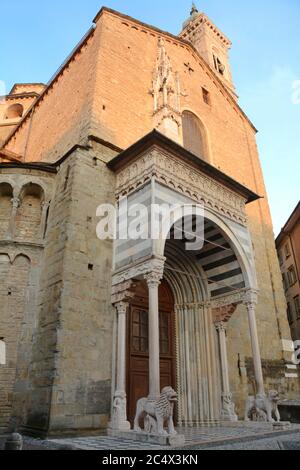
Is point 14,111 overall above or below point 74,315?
above

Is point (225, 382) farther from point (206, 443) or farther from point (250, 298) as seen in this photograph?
point (206, 443)

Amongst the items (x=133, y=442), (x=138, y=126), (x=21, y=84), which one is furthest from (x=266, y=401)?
(x=21, y=84)

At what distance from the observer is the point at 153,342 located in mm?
7156

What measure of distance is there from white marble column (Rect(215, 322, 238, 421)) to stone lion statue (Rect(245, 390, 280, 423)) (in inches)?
30.2

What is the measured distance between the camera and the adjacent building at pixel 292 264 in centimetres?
2122

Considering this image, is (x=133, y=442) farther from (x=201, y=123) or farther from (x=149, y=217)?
(x=201, y=123)

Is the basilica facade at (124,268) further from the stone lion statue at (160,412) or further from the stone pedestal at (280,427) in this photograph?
the stone pedestal at (280,427)

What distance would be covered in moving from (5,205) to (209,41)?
21.8 metres

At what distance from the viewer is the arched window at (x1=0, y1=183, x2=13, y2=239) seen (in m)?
9.27

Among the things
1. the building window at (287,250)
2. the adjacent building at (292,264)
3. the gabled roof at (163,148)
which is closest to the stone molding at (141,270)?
the gabled roof at (163,148)

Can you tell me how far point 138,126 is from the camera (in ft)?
39.7

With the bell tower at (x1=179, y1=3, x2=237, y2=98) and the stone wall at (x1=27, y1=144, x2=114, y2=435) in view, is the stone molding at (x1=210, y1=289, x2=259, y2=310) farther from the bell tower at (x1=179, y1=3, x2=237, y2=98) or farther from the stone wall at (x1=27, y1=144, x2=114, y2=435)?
the bell tower at (x1=179, y1=3, x2=237, y2=98)

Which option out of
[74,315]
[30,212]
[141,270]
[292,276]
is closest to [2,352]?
[74,315]

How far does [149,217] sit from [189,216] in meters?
1.93
